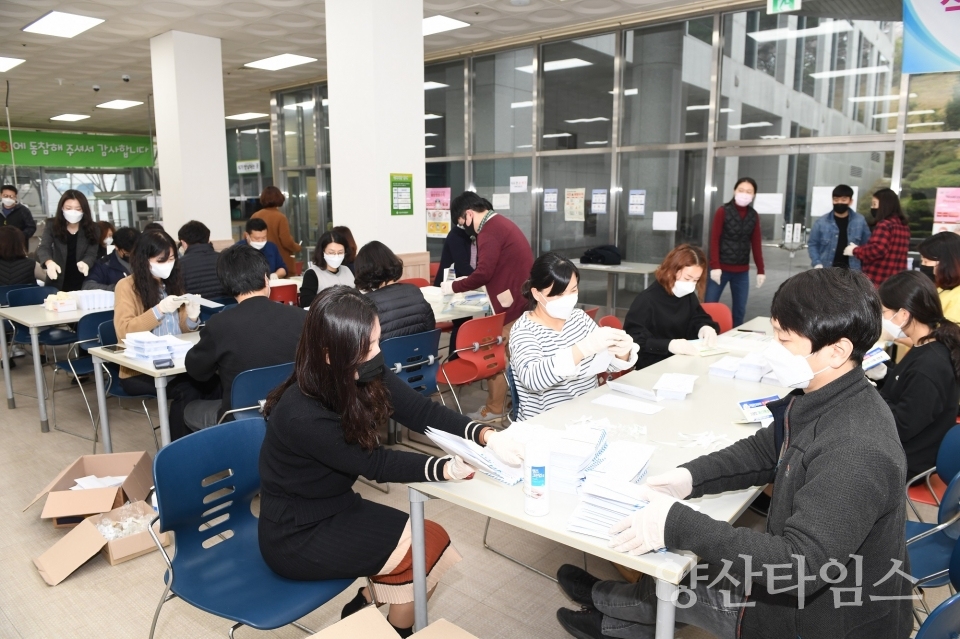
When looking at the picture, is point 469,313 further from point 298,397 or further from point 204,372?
point 298,397

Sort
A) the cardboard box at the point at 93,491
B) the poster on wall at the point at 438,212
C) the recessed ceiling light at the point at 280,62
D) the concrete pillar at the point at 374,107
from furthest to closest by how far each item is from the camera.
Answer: the poster on wall at the point at 438,212
the recessed ceiling light at the point at 280,62
the concrete pillar at the point at 374,107
the cardboard box at the point at 93,491

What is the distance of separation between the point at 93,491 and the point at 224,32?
6.20m

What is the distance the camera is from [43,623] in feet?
7.88

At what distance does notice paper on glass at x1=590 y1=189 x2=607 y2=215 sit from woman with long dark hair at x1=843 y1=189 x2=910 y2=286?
291cm

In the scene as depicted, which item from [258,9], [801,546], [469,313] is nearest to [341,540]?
[801,546]

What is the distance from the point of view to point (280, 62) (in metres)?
8.93

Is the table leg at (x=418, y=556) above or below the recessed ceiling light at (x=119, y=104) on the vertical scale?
below

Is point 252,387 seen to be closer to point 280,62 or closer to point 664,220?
point 664,220

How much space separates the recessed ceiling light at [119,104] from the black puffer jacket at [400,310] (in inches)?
429

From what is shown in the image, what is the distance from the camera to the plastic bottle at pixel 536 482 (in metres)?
1.57

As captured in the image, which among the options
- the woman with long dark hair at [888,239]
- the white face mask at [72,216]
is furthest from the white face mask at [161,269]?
the woman with long dark hair at [888,239]

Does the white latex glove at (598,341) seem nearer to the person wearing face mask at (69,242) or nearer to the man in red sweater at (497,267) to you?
the man in red sweater at (497,267)

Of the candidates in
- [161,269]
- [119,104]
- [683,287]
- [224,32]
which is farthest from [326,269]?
[119,104]

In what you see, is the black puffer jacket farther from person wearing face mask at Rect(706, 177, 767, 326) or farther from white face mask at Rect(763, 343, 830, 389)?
person wearing face mask at Rect(706, 177, 767, 326)
